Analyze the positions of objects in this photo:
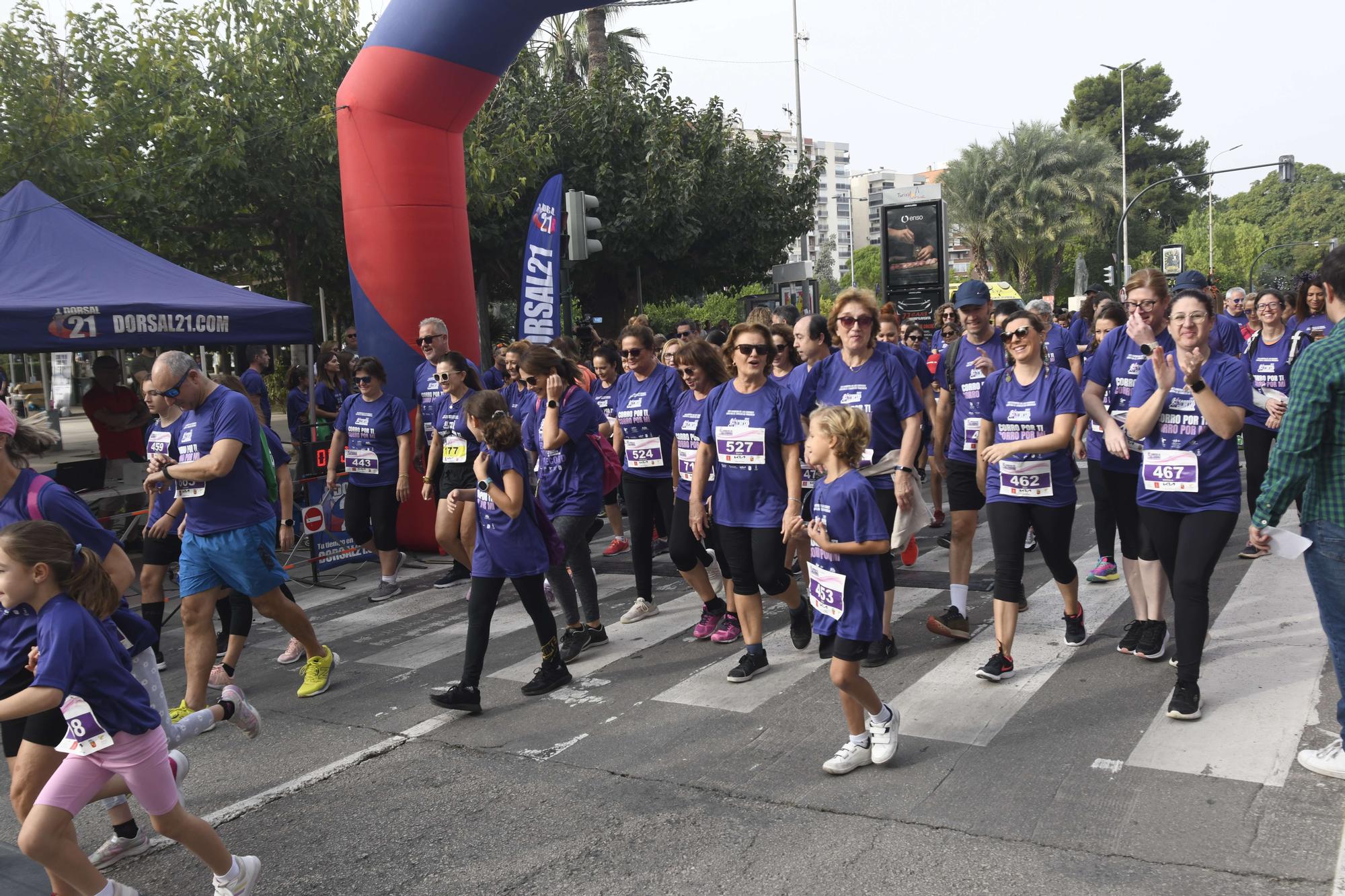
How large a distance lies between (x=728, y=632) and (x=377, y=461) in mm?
3192

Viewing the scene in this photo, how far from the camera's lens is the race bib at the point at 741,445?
5.48 m

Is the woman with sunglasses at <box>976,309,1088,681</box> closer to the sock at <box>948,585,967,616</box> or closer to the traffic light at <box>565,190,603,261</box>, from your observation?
the sock at <box>948,585,967,616</box>

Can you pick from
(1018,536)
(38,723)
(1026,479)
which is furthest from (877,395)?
(38,723)

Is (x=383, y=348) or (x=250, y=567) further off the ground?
(x=383, y=348)

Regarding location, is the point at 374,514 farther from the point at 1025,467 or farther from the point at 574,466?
the point at 1025,467

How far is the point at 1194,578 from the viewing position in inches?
184

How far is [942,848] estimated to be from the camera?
142 inches

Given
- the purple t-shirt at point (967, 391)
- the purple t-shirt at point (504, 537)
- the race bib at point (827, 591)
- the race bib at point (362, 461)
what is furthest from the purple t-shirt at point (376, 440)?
the race bib at point (827, 591)

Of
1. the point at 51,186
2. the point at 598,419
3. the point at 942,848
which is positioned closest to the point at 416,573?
the point at 598,419

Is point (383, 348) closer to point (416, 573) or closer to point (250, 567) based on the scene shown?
point (416, 573)

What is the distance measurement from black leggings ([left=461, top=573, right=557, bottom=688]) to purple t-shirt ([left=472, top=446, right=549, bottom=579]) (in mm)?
57

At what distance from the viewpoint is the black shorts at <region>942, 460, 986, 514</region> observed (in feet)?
20.7

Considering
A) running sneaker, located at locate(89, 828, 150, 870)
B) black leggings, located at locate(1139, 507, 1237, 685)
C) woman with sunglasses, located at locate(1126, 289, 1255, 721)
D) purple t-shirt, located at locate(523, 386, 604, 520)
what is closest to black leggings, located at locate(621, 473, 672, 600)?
purple t-shirt, located at locate(523, 386, 604, 520)

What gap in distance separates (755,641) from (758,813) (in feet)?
5.54
